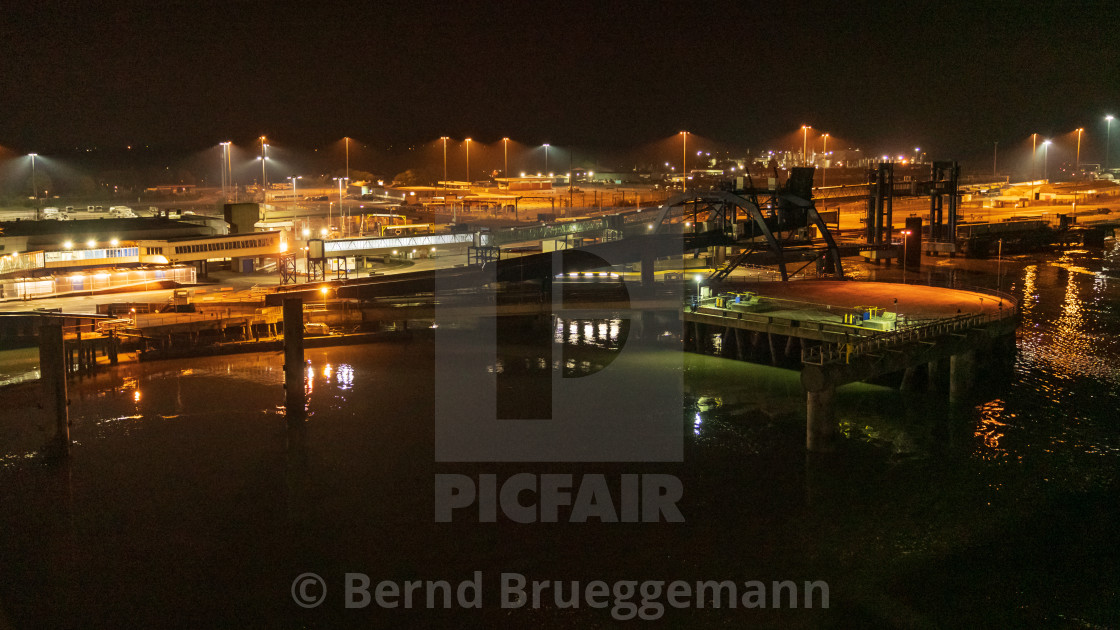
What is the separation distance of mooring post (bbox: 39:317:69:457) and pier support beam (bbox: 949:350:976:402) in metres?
18.4

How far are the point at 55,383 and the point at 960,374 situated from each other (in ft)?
61.9

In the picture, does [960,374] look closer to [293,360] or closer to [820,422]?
[820,422]

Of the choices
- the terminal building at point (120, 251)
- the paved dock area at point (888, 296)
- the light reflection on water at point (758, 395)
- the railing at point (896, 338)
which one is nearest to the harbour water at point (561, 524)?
the light reflection on water at point (758, 395)

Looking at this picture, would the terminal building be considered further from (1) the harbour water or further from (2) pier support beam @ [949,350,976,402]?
(2) pier support beam @ [949,350,976,402]

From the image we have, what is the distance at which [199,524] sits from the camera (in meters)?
13.2

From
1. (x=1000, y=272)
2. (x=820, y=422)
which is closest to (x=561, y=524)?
(x=820, y=422)

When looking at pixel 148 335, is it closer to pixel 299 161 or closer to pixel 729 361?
pixel 729 361

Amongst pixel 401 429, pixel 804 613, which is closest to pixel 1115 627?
pixel 804 613

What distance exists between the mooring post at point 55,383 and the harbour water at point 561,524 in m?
0.48

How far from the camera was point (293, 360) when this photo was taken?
18.5 m

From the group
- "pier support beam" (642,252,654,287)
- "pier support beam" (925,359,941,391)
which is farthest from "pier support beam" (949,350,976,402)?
"pier support beam" (642,252,654,287)

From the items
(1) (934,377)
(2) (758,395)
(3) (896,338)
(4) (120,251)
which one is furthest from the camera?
(4) (120,251)

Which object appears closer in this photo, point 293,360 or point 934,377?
point 293,360

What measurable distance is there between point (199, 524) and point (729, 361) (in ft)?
47.5
